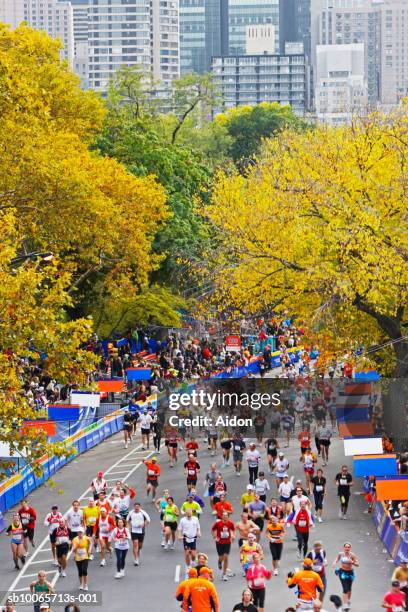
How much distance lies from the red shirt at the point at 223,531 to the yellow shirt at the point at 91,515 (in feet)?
8.54

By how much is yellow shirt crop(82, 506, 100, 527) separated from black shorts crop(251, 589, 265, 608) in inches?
202

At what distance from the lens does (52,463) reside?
35.0 meters

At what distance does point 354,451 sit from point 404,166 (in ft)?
25.2

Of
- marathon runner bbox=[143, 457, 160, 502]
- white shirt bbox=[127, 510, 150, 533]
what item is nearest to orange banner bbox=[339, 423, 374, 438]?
marathon runner bbox=[143, 457, 160, 502]

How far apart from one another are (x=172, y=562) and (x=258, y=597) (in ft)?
14.0

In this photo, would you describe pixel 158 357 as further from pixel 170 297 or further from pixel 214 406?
pixel 214 406

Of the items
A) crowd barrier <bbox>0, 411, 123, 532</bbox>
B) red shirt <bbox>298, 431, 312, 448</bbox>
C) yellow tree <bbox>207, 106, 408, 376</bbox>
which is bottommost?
crowd barrier <bbox>0, 411, 123, 532</bbox>

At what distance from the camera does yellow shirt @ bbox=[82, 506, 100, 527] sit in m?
26.1

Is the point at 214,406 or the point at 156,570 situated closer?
the point at 156,570

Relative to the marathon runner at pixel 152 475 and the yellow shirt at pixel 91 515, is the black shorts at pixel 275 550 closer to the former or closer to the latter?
the yellow shirt at pixel 91 515

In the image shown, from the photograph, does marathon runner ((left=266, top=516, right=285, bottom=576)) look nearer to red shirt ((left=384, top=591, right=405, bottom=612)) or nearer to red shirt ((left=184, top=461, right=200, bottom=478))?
red shirt ((left=384, top=591, right=405, bottom=612))

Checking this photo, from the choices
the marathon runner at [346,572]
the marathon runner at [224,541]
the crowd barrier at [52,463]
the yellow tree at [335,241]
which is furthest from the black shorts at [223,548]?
the yellow tree at [335,241]

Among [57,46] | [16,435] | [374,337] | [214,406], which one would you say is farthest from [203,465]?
[57,46]

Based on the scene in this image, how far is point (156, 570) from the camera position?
82.6 ft
